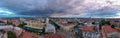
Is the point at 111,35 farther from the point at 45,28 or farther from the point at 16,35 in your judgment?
the point at 45,28

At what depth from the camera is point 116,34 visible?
36406 millimetres

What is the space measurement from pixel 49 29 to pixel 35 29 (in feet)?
8.03

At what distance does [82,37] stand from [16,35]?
29.6 ft

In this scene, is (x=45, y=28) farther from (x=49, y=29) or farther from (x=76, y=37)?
(x=76, y=37)

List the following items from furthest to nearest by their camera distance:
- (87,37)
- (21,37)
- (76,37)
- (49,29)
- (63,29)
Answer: (63,29) → (49,29) → (76,37) → (87,37) → (21,37)

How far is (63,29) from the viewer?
213 ft

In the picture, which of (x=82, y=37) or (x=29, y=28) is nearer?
(x=82, y=37)

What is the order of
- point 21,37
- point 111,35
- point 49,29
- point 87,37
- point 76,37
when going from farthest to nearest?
point 49,29, point 76,37, point 87,37, point 21,37, point 111,35

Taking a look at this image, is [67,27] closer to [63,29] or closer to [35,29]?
[63,29]

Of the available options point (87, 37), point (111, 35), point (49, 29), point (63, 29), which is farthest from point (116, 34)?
point (63, 29)

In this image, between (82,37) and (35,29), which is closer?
(82,37)

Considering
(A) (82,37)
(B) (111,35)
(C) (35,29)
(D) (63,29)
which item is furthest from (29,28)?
(B) (111,35)

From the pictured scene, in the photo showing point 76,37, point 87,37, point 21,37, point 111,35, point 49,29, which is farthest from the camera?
point 49,29

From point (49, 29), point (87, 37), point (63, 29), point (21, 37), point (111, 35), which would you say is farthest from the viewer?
point (63, 29)
